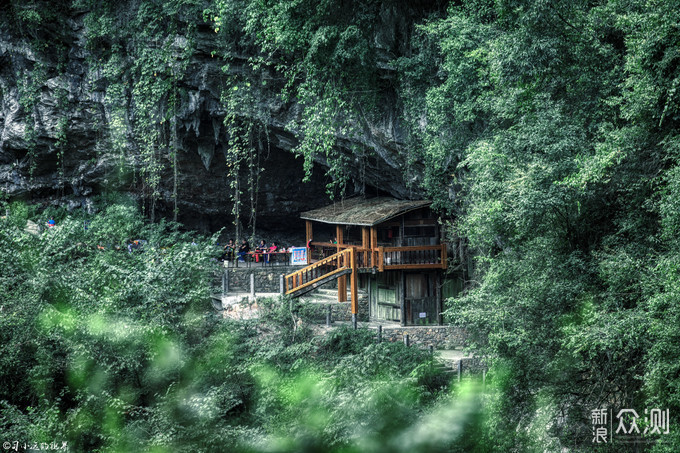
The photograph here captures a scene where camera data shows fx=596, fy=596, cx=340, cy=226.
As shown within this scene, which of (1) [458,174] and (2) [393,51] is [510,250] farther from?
(2) [393,51]

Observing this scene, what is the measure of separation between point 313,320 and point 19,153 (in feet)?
47.9

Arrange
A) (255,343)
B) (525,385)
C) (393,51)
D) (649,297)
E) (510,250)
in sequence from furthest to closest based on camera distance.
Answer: (393,51), (255,343), (510,250), (525,385), (649,297)

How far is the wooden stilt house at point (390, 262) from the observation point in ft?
60.8

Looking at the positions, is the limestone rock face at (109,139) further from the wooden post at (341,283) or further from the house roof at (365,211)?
the wooden post at (341,283)

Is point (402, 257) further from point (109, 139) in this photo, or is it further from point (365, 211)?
point (109, 139)

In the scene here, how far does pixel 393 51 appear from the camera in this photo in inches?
651

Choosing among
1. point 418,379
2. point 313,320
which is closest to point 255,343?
point 313,320

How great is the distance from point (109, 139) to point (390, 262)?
39.6 ft

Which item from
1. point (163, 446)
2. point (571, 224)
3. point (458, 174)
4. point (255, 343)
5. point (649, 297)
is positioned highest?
point (458, 174)

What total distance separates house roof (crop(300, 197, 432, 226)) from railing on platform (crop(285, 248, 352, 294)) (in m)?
1.15

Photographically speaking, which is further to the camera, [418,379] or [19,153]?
[19,153]

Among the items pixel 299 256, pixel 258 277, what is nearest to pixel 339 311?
pixel 258 277

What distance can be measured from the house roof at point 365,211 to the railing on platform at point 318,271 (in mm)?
1155

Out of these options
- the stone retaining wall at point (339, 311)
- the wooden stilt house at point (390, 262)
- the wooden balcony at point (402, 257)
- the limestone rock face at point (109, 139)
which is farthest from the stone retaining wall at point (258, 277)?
the wooden balcony at point (402, 257)
